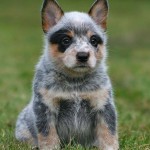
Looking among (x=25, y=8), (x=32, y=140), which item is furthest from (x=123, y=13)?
(x=32, y=140)

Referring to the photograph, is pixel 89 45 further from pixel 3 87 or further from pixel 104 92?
pixel 3 87

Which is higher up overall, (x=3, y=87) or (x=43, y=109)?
(x=43, y=109)

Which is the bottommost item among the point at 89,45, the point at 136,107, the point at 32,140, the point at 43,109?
the point at 136,107

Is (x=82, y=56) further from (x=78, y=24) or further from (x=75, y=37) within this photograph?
(x=78, y=24)

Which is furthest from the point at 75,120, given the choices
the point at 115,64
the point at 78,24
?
the point at 115,64

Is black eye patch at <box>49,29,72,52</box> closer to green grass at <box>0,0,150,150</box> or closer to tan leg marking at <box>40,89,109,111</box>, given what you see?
tan leg marking at <box>40,89,109,111</box>

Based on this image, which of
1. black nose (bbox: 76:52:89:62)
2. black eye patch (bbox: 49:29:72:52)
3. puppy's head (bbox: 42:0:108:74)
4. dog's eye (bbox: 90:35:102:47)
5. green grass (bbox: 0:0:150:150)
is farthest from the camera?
green grass (bbox: 0:0:150:150)

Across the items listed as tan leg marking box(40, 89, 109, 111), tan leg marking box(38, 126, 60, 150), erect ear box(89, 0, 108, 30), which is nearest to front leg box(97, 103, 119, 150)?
tan leg marking box(40, 89, 109, 111)
